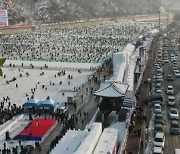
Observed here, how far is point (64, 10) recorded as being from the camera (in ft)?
435

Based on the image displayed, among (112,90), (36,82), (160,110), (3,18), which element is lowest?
(160,110)

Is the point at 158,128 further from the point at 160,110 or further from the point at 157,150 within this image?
the point at 160,110

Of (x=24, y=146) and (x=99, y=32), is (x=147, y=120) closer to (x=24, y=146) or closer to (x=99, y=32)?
(x=24, y=146)

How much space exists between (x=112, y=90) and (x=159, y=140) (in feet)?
20.8

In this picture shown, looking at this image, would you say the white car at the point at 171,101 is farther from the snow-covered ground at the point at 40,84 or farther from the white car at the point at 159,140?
the snow-covered ground at the point at 40,84

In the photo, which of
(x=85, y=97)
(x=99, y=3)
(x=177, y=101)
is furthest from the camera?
(x=99, y=3)

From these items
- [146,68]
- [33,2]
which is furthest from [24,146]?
[33,2]

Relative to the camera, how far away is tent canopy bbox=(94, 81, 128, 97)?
1069 inches

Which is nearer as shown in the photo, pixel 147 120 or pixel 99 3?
pixel 147 120

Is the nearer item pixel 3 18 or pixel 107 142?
pixel 107 142

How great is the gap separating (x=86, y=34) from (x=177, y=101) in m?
62.4

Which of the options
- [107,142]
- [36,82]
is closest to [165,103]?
[107,142]

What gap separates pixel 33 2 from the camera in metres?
131

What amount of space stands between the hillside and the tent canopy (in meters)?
87.5
